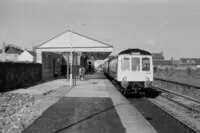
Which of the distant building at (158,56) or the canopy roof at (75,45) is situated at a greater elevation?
the distant building at (158,56)

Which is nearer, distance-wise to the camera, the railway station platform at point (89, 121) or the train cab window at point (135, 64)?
the railway station platform at point (89, 121)

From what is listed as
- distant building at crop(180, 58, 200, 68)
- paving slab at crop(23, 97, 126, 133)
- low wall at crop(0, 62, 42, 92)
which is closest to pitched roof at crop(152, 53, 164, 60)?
distant building at crop(180, 58, 200, 68)

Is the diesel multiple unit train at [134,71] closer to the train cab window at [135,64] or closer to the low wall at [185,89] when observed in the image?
the train cab window at [135,64]

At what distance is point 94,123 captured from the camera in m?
7.23

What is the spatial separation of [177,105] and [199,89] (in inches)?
219

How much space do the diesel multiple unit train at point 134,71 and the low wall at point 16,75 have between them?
8.14 m

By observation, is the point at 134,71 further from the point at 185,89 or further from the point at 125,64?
the point at 185,89

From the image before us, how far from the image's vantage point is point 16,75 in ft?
57.4

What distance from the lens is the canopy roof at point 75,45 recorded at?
25.9m

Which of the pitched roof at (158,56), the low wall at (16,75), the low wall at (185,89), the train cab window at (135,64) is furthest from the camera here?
the pitched roof at (158,56)

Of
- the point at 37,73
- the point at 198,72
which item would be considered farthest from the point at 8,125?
the point at 198,72

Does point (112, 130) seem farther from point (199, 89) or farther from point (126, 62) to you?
point (199, 89)

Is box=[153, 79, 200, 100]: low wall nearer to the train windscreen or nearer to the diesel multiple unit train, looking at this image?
the diesel multiple unit train

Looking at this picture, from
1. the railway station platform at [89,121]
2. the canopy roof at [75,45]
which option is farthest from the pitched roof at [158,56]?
the railway station platform at [89,121]
